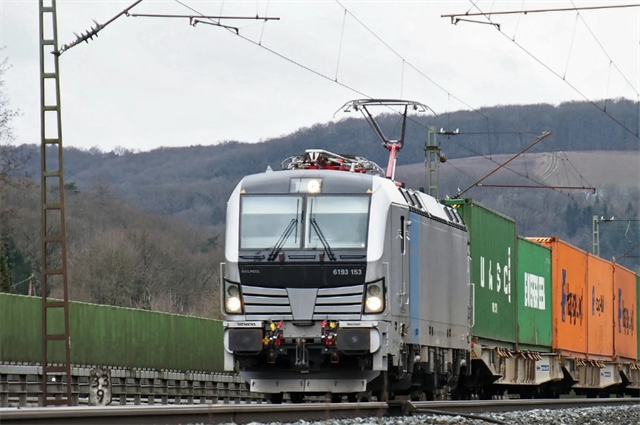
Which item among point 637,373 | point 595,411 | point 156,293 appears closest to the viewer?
point 595,411

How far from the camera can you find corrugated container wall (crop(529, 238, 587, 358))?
3069cm

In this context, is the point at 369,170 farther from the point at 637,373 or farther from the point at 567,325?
the point at 637,373

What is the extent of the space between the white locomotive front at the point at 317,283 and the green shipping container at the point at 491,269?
16.9ft

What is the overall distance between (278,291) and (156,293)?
226ft

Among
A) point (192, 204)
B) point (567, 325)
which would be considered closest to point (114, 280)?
point (567, 325)

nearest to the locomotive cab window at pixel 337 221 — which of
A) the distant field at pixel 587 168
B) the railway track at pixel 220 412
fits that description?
the railway track at pixel 220 412

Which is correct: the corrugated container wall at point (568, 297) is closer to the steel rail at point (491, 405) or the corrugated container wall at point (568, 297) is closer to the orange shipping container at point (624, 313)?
the steel rail at point (491, 405)

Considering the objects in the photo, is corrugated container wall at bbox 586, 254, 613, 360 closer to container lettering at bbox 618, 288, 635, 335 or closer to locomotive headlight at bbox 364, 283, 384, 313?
container lettering at bbox 618, 288, 635, 335

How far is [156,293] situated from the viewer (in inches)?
3396

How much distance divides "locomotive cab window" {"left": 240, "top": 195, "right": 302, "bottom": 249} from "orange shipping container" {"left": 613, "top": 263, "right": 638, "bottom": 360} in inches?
814

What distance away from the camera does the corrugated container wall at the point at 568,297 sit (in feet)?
101

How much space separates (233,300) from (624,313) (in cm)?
2348

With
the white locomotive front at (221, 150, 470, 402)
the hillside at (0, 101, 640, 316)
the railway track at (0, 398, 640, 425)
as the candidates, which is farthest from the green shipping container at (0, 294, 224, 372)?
the hillside at (0, 101, 640, 316)

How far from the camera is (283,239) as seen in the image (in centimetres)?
1864
